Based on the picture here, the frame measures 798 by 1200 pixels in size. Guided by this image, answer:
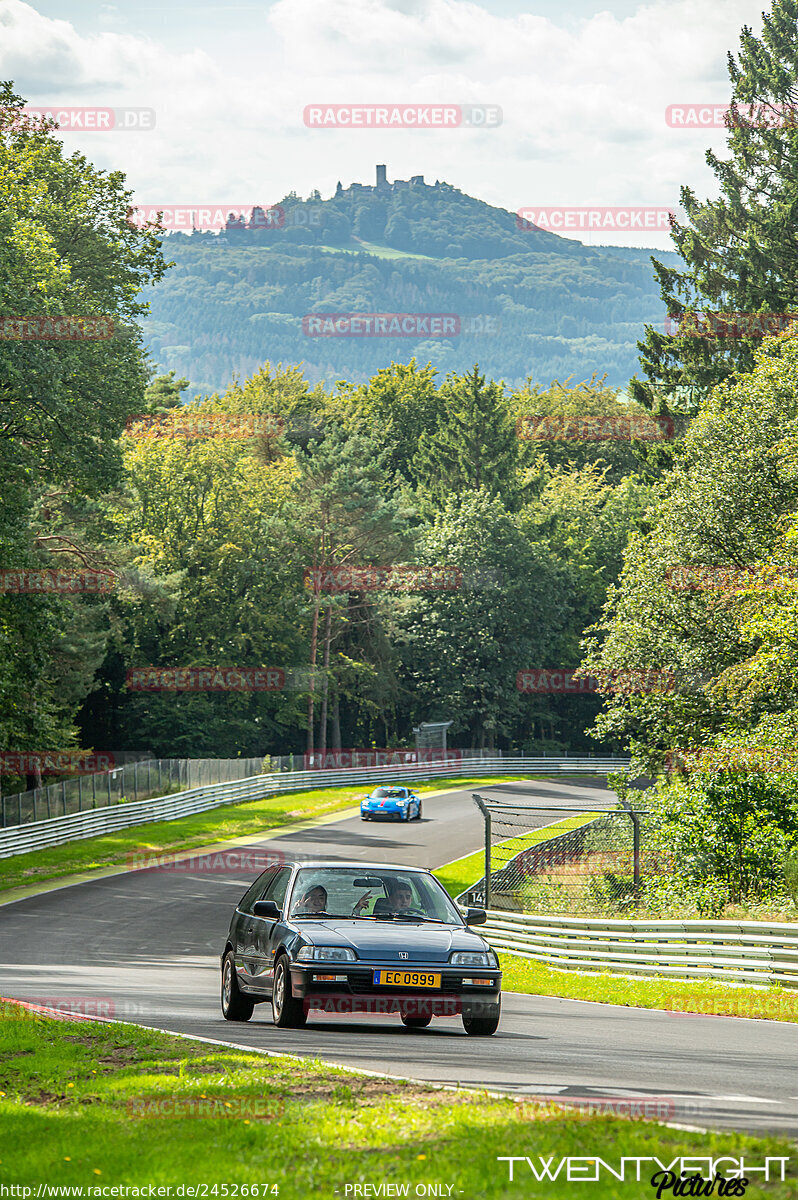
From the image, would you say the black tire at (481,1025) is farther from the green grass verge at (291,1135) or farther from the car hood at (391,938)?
the green grass verge at (291,1135)

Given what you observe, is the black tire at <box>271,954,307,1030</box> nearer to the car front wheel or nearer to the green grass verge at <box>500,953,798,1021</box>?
the car front wheel

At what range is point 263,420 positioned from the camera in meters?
85.8

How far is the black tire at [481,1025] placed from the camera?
36.1 feet

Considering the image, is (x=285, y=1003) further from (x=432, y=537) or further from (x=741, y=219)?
(x=432, y=537)

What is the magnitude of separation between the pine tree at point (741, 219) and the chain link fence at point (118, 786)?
2398cm

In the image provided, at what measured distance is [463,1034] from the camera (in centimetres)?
1141

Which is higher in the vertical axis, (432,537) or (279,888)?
(432,537)

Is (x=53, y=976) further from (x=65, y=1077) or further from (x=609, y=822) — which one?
(x=609, y=822)

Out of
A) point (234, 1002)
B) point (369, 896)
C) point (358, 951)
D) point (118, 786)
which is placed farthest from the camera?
point (118, 786)

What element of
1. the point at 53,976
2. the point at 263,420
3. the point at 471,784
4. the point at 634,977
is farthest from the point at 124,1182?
the point at 263,420

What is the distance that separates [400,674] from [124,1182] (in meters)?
75.4

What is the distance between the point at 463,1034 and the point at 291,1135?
5.33 meters

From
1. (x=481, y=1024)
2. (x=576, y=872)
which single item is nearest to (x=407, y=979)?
(x=481, y=1024)

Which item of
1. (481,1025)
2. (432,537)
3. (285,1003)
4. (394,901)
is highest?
(432,537)
